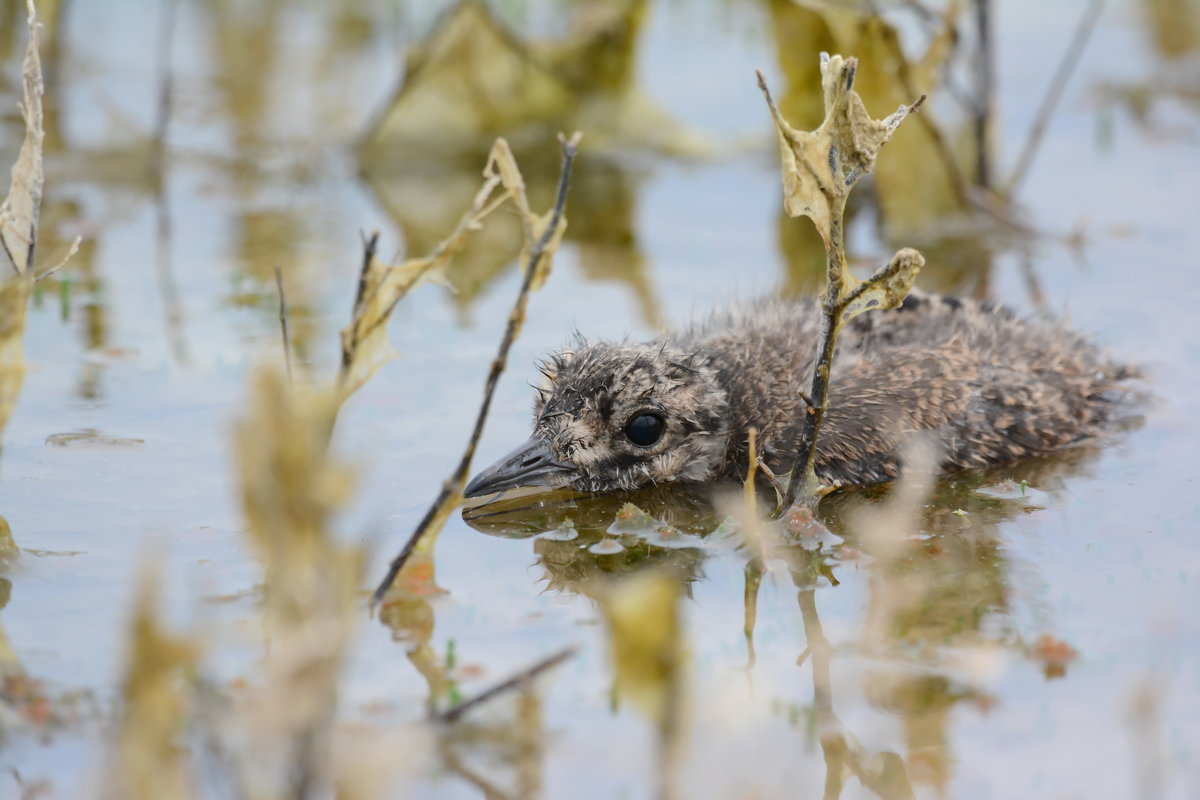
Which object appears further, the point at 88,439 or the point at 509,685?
the point at 88,439

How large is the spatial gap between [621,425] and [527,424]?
59 cm

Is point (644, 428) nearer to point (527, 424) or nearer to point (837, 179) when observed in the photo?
point (527, 424)

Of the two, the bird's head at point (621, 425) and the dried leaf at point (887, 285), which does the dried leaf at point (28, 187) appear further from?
the dried leaf at point (887, 285)

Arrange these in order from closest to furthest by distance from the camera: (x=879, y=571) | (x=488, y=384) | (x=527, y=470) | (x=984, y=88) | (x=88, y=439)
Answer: (x=488, y=384) < (x=879, y=571) < (x=527, y=470) < (x=88, y=439) < (x=984, y=88)

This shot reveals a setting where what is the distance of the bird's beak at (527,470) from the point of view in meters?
4.79

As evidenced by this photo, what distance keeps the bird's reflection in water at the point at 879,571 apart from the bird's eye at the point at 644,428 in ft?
0.62

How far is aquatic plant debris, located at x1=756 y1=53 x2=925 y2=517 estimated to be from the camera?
13.3 feet

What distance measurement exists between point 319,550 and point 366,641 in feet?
3.75

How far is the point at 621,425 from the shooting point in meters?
4.91

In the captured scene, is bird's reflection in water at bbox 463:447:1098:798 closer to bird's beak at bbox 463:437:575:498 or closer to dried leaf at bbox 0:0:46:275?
bird's beak at bbox 463:437:575:498

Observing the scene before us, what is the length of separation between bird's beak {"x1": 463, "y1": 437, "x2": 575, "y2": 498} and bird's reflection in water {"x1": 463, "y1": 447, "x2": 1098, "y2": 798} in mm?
91

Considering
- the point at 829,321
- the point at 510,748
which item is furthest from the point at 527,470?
the point at 510,748

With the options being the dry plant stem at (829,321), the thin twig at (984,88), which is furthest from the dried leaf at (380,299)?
the thin twig at (984,88)

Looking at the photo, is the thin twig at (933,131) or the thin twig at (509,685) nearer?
the thin twig at (509,685)
